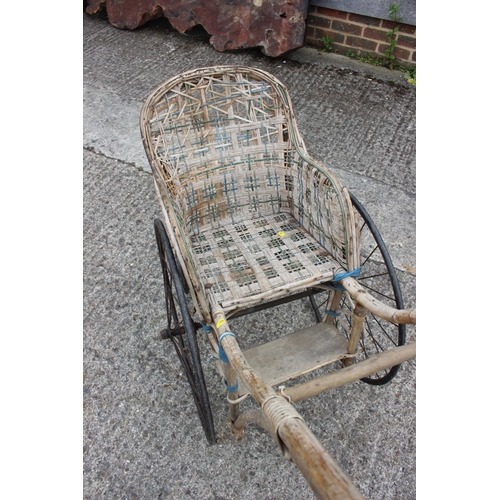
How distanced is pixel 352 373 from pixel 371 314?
1.12 meters

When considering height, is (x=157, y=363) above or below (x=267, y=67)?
below

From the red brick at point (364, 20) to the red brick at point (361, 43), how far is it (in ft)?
0.49

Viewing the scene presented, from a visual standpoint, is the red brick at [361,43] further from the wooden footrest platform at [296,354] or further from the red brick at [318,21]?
the wooden footrest platform at [296,354]

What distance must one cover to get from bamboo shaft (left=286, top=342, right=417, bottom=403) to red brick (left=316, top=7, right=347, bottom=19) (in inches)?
149

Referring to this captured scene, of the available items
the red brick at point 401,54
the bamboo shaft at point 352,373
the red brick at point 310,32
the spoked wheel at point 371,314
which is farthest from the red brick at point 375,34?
the bamboo shaft at point 352,373

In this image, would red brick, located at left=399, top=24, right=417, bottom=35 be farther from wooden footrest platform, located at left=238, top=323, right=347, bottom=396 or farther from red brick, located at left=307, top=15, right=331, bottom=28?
wooden footrest platform, located at left=238, top=323, right=347, bottom=396

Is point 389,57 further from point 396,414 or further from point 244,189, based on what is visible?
point 396,414

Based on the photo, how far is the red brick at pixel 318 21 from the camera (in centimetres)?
436

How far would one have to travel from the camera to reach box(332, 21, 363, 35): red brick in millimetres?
4250

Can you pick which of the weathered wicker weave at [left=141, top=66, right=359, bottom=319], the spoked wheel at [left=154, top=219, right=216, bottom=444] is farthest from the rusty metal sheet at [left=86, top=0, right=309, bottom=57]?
the spoked wheel at [left=154, top=219, right=216, bottom=444]

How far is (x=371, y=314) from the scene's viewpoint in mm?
2451

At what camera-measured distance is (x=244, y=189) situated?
2197mm

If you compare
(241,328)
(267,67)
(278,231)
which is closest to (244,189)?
(278,231)

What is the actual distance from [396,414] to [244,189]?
1.26 meters
